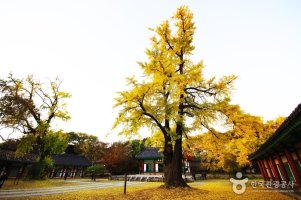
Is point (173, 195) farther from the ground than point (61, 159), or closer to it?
closer to it

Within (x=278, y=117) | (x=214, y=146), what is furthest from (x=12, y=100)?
(x=278, y=117)

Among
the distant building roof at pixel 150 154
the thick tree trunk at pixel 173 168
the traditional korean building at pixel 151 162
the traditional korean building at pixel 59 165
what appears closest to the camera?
the thick tree trunk at pixel 173 168

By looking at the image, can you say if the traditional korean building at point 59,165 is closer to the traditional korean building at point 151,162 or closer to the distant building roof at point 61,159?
the distant building roof at point 61,159

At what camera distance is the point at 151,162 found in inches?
1539

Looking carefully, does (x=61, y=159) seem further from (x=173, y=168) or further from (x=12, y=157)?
(x=173, y=168)

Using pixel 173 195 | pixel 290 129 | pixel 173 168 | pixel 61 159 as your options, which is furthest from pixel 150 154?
pixel 290 129

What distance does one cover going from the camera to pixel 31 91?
2739cm

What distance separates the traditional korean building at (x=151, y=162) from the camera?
3816cm

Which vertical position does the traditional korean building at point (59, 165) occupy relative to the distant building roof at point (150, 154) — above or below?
below

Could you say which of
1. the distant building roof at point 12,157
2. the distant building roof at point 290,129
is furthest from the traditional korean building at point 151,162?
the distant building roof at point 290,129

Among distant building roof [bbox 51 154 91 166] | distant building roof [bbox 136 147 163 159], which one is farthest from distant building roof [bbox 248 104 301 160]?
distant building roof [bbox 51 154 91 166]

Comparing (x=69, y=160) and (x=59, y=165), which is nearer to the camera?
(x=59, y=165)

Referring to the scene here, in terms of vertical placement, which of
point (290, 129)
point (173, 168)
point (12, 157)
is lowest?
point (173, 168)

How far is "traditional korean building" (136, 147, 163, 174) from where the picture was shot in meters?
38.2
